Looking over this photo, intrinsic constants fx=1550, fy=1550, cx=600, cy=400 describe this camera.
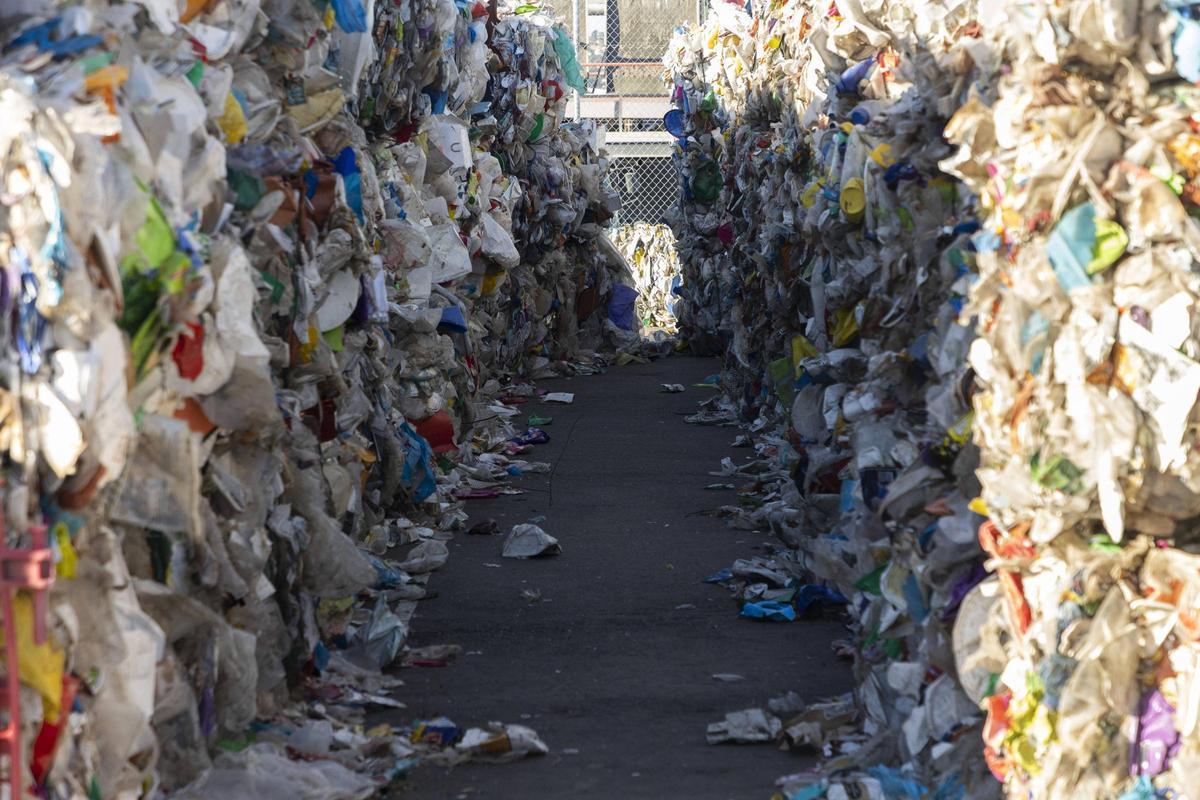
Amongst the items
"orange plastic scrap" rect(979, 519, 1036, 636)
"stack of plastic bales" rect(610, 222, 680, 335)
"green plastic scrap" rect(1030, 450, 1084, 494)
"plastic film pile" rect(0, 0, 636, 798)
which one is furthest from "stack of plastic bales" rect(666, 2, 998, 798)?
"stack of plastic bales" rect(610, 222, 680, 335)

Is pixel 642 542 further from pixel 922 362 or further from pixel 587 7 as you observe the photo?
Result: pixel 587 7

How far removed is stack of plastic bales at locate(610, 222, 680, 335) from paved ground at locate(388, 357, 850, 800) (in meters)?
8.51

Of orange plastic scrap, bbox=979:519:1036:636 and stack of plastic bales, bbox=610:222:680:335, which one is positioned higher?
orange plastic scrap, bbox=979:519:1036:636

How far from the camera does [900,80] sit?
5.39 metres

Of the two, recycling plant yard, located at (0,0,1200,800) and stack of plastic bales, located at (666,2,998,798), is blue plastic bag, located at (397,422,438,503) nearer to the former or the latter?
recycling plant yard, located at (0,0,1200,800)

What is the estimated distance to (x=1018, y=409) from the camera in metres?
3.48

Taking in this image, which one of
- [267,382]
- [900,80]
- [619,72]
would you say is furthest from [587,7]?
[267,382]

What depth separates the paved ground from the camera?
4.62m

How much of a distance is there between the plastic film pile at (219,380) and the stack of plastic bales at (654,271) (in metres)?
9.44

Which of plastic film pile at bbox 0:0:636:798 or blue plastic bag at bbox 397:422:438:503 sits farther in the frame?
blue plastic bag at bbox 397:422:438:503

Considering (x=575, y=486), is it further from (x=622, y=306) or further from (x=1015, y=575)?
(x=622, y=306)

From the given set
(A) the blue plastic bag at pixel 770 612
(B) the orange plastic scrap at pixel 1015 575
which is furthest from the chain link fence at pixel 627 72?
(B) the orange plastic scrap at pixel 1015 575

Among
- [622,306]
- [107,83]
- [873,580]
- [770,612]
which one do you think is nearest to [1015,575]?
[873,580]

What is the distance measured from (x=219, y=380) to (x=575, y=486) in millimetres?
5234
